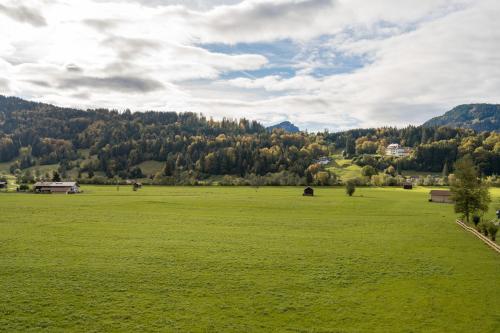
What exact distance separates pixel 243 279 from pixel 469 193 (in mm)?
52531

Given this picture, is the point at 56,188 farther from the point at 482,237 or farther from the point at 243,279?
the point at 482,237

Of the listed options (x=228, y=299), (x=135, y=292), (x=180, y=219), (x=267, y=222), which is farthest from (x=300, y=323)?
(x=180, y=219)

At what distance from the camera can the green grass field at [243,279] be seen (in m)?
21.4

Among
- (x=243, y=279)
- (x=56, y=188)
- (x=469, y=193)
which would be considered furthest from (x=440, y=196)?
(x=56, y=188)

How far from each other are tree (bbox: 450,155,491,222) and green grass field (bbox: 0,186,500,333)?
16654mm

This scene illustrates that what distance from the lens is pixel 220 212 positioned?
7225 centimetres

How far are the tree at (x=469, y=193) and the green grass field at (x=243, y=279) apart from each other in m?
16.7

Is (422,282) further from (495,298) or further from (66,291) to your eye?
(66,291)

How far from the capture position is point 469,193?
65250 mm

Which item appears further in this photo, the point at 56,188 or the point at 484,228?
the point at 56,188

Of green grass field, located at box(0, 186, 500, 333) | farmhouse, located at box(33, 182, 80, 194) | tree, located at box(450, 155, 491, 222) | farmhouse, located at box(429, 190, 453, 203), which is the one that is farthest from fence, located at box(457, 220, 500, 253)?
farmhouse, located at box(33, 182, 80, 194)

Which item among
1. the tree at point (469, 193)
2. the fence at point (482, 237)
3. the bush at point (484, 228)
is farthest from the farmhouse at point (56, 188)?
the bush at point (484, 228)

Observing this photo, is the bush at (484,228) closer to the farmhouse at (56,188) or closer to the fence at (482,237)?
the fence at (482,237)

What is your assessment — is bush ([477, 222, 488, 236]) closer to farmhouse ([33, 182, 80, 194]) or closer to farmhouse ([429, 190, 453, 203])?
farmhouse ([429, 190, 453, 203])
